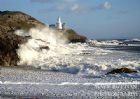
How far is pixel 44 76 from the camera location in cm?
1994

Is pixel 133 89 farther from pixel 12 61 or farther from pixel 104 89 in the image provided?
pixel 12 61

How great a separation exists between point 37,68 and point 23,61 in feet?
9.36

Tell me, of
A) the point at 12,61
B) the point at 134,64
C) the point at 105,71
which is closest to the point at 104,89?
the point at 105,71

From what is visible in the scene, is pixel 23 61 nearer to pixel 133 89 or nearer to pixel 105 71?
pixel 105 71

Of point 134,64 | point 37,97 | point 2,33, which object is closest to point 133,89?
point 37,97

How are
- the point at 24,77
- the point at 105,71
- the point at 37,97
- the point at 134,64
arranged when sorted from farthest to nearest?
1. the point at 134,64
2. the point at 105,71
3. the point at 24,77
4. the point at 37,97

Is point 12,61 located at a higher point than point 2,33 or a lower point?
lower

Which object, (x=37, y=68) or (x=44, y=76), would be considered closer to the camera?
(x=44, y=76)

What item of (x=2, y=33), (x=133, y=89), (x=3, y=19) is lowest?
(x=133, y=89)

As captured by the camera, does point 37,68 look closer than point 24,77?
No

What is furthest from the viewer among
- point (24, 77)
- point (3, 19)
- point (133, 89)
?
point (3, 19)

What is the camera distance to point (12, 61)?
2634 cm

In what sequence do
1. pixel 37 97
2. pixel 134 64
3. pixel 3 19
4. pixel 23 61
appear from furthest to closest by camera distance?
pixel 3 19 → pixel 23 61 → pixel 134 64 → pixel 37 97

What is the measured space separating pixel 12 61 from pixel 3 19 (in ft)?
240
